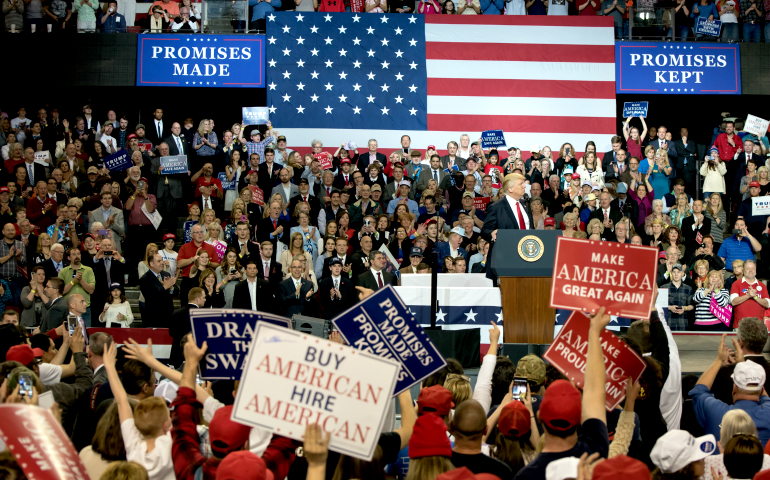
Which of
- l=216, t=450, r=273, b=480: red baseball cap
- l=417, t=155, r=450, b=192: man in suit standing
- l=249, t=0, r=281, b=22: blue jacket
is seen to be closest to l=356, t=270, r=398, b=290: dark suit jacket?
l=417, t=155, r=450, b=192: man in suit standing

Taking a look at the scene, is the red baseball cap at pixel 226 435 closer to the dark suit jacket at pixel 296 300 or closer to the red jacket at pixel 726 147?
the dark suit jacket at pixel 296 300

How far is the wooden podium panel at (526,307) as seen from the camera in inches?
282

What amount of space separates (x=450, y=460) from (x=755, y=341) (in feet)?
8.55

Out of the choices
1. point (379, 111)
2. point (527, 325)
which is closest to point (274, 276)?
point (527, 325)

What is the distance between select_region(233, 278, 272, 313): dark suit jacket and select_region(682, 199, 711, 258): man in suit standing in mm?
6596

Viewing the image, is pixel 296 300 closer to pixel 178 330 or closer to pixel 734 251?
pixel 178 330

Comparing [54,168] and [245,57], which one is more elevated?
[245,57]

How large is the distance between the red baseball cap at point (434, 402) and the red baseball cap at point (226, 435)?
80cm


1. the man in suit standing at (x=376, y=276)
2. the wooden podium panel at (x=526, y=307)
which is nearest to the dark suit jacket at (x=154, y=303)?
the man in suit standing at (x=376, y=276)

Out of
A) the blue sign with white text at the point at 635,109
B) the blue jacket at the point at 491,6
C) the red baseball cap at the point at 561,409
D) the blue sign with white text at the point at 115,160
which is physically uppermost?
the blue jacket at the point at 491,6

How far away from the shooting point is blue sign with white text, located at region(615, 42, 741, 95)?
1756 centimetres

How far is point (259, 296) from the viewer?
10062mm

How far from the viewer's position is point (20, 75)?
16.9m

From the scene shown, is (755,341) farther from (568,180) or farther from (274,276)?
(568,180)
